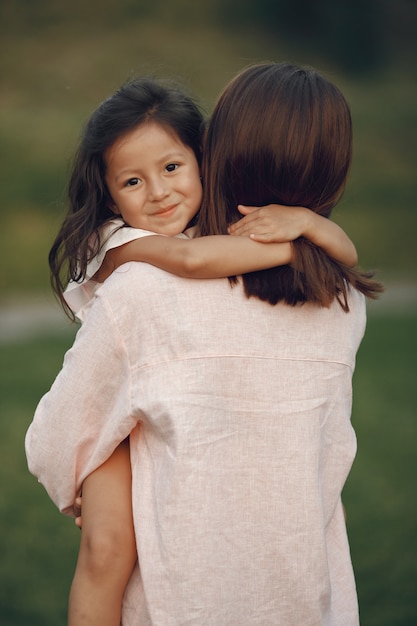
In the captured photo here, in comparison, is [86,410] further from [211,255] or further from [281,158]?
[281,158]

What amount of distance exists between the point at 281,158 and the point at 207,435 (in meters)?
0.54

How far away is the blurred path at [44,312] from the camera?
991 centimetres

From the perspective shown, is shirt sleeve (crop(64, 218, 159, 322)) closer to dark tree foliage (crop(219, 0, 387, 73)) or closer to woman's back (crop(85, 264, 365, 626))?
woman's back (crop(85, 264, 365, 626))

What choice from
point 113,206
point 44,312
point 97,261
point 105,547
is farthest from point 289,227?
point 44,312

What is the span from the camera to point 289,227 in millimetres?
1915

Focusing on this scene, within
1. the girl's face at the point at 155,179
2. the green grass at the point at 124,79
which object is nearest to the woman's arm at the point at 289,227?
the girl's face at the point at 155,179

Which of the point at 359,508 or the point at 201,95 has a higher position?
the point at 359,508

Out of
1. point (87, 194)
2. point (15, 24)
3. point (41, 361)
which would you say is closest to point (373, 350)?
point (41, 361)

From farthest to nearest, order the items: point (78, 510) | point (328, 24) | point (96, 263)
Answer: point (328, 24) → point (96, 263) → point (78, 510)

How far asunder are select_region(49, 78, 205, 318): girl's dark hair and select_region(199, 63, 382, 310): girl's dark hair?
0.31 m

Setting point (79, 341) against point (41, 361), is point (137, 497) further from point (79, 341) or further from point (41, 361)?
point (41, 361)

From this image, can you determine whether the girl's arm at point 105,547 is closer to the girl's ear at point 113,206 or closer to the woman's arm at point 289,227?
the woman's arm at point 289,227

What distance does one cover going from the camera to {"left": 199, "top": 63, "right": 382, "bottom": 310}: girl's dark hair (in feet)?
6.08

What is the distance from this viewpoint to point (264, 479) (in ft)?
5.98
